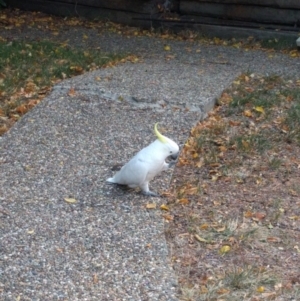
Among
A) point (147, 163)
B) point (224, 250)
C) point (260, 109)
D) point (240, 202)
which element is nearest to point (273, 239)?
point (224, 250)

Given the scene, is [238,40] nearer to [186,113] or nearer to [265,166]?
[186,113]

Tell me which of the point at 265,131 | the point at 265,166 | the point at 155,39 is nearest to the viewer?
the point at 265,166

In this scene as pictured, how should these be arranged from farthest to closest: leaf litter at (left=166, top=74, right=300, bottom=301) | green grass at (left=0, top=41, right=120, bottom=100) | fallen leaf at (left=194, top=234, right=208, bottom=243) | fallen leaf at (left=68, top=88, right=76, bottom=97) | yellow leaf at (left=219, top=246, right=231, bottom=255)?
green grass at (left=0, top=41, right=120, bottom=100)
fallen leaf at (left=68, top=88, right=76, bottom=97)
fallen leaf at (left=194, top=234, right=208, bottom=243)
yellow leaf at (left=219, top=246, right=231, bottom=255)
leaf litter at (left=166, top=74, right=300, bottom=301)

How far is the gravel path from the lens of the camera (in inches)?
144

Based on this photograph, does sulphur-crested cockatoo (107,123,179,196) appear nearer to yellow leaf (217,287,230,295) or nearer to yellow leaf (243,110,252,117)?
yellow leaf (217,287,230,295)

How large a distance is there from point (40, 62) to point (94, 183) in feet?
11.1

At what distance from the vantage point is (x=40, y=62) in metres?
7.81

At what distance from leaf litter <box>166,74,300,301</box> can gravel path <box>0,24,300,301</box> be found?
160 millimetres

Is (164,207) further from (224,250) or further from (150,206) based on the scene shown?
(224,250)

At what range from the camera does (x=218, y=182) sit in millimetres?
5129

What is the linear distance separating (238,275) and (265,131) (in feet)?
8.31

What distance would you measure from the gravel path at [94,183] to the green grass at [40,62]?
1.18 ft

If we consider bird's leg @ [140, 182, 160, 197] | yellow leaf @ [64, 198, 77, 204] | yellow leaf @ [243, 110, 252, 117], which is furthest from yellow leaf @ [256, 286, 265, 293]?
yellow leaf @ [243, 110, 252, 117]

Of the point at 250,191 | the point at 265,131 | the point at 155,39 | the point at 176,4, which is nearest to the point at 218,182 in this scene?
the point at 250,191
